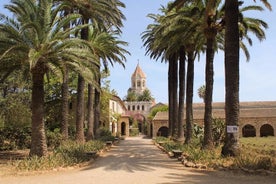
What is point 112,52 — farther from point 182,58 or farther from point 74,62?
point 74,62

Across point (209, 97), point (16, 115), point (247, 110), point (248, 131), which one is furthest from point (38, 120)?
point (247, 110)

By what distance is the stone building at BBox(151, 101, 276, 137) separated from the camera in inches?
2072

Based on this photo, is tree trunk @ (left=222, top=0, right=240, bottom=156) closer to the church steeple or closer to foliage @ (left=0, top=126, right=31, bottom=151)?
foliage @ (left=0, top=126, right=31, bottom=151)

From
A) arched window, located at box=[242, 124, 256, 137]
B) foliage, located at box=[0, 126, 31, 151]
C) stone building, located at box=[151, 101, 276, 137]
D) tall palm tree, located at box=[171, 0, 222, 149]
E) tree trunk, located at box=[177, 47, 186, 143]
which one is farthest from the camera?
arched window, located at box=[242, 124, 256, 137]

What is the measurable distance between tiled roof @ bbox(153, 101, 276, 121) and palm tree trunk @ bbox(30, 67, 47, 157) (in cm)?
3800

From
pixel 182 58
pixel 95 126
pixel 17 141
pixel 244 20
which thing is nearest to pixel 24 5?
pixel 17 141

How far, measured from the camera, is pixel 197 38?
2538cm

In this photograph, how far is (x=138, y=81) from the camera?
12081 centimetres

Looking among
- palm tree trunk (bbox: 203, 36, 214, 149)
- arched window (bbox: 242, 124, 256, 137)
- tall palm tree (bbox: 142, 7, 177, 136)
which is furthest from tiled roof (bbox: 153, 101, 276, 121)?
palm tree trunk (bbox: 203, 36, 214, 149)

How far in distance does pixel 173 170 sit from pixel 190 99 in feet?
47.0

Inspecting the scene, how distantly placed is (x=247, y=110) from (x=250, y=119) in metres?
3.37

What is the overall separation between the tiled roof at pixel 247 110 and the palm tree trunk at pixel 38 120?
3800cm

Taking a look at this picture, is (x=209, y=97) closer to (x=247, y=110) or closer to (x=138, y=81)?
(x=247, y=110)

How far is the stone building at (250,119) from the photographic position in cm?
5262
